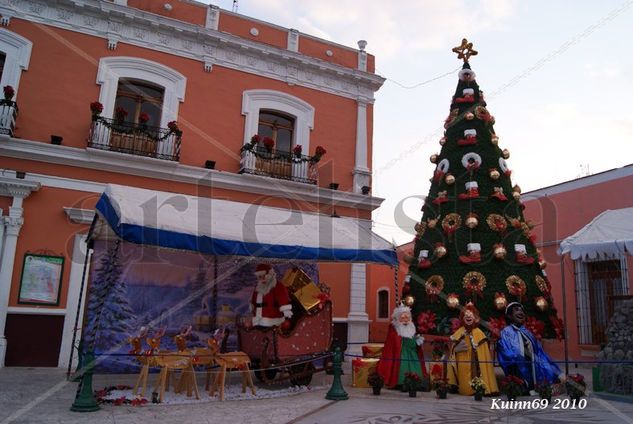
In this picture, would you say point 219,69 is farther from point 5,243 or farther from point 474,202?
point 474,202

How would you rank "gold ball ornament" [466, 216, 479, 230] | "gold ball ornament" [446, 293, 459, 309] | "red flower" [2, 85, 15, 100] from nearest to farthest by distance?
1. "gold ball ornament" [446, 293, 459, 309]
2. "gold ball ornament" [466, 216, 479, 230]
3. "red flower" [2, 85, 15, 100]

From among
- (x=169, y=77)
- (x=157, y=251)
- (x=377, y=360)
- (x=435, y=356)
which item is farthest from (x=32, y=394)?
(x=169, y=77)

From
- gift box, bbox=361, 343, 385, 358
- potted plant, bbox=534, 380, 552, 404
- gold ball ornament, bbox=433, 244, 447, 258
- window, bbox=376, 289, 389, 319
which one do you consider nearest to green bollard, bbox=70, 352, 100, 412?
gift box, bbox=361, 343, 385, 358

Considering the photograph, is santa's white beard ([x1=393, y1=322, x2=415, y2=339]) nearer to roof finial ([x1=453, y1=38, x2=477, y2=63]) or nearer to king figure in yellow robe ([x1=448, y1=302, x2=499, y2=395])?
king figure in yellow robe ([x1=448, y1=302, x2=499, y2=395])

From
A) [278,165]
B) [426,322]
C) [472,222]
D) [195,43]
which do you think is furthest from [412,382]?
[195,43]

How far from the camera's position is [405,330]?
8.05m

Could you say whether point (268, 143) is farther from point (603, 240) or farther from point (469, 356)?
point (603, 240)

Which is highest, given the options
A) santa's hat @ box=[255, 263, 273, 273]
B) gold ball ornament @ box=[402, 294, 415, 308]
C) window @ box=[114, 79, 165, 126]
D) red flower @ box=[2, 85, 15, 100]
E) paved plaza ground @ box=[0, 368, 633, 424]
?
window @ box=[114, 79, 165, 126]

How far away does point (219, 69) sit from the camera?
41.8 feet

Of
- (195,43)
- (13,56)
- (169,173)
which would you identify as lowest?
(169,173)

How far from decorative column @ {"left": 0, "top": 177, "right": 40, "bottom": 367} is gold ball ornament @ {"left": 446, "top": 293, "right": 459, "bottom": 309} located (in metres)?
8.35

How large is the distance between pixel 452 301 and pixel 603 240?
2.70 m

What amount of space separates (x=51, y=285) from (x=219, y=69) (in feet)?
21.3

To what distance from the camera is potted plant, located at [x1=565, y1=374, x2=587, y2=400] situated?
23.1ft
